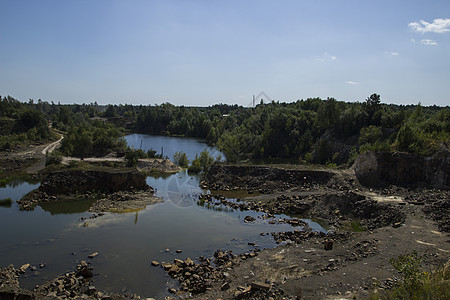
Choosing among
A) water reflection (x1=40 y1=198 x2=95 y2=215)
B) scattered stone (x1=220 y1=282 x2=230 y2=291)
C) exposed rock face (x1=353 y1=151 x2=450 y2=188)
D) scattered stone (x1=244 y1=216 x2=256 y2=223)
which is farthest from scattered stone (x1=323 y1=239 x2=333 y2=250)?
water reflection (x1=40 y1=198 x2=95 y2=215)

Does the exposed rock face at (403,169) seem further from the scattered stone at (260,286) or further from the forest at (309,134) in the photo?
the scattered stone at (260,286)

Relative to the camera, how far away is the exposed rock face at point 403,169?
98.7 ft

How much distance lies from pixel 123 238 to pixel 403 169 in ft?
90.0

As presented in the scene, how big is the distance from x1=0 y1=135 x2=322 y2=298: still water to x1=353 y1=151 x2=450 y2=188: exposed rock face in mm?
11584

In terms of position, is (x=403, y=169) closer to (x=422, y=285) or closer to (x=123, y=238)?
(x=422, y=285)

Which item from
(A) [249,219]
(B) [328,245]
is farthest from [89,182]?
(B) [328,245]

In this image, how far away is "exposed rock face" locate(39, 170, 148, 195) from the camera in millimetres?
33903

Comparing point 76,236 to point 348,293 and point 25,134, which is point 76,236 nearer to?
point 348,293

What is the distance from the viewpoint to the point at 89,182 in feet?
116

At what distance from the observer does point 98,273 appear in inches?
704

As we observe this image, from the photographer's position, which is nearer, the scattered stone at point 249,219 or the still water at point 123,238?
the still water at point 123,238

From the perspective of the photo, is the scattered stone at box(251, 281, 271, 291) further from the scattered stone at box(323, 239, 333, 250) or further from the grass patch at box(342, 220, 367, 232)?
the grass patch at box(342, 220, 367, 232)

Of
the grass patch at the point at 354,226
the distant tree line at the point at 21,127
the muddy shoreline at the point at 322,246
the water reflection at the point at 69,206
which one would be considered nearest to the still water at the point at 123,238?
the water reflection at the point at 69,206

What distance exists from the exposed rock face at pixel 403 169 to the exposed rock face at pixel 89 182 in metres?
24.8
